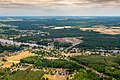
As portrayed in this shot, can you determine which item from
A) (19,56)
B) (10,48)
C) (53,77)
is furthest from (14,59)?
(53,77)

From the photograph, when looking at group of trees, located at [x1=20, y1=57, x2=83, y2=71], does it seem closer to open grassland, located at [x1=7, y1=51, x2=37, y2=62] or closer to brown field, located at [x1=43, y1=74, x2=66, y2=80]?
open grassland, located at [x1=7, y1=51, x2=37, y2=62]

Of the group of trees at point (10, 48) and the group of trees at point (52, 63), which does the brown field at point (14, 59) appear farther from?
the group of trees at point (10, 48)

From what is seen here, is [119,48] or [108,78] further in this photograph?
[119,48]

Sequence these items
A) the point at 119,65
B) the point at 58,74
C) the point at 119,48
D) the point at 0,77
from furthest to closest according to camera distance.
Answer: the point at 119,48
the point at 119,65
the point at 58,74
the point at 0,77

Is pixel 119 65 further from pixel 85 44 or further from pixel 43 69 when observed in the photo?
pixel 85 44

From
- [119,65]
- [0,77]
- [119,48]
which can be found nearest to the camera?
[0,77]

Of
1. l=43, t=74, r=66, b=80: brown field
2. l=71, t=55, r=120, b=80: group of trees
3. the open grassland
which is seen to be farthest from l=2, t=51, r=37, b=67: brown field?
l=71, t=55, r=120, b=80: group of trees

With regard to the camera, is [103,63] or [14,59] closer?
[103,63]

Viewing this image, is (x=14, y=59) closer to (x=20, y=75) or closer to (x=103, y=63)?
(x=20, y=75)

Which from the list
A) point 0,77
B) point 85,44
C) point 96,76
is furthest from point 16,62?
point 85,44

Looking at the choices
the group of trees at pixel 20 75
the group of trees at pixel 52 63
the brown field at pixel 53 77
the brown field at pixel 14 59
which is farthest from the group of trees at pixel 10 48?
the brown field at pixel 53 77

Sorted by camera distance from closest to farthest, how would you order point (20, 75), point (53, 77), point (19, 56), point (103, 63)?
point (20, 75)
point (53, 77)
point (103, 63)
point (19, 56)
